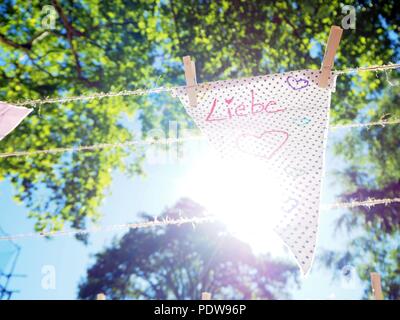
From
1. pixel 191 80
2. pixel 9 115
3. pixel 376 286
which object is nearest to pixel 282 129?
pixel 191 80

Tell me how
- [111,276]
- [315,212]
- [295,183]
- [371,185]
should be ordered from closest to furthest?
[315,212] → [295,183] → [371,185] → [111,276]

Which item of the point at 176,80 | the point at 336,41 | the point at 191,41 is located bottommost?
the point at 336,41

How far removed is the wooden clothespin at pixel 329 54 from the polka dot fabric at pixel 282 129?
2.1 inches

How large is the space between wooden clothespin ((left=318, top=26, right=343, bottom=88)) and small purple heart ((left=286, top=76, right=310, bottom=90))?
0.32 ft

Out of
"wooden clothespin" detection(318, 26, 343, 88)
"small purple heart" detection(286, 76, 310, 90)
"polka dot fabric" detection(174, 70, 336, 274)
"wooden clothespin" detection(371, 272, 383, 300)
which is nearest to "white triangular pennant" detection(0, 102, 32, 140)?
"polka dot fabric" detection(174, 70, 336, 274)

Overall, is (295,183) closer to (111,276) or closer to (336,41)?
(336,41)

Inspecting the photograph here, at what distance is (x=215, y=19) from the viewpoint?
8.73 metres

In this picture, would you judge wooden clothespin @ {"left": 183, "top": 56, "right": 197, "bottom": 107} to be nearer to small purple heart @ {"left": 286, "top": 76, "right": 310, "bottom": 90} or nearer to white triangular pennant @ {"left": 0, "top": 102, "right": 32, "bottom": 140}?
small purple heart @ {"left": 286, "top": 76, "right": 310, "bottom": 90}

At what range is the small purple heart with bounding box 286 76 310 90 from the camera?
2.60 m

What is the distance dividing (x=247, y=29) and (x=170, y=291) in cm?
1574

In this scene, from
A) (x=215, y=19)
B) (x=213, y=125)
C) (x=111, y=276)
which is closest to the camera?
(x=213, y=125)

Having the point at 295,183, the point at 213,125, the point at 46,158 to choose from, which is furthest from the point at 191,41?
the point at 295,183

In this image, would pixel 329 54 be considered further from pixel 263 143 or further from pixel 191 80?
pixel 191 80

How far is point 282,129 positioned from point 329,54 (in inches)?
22.8
